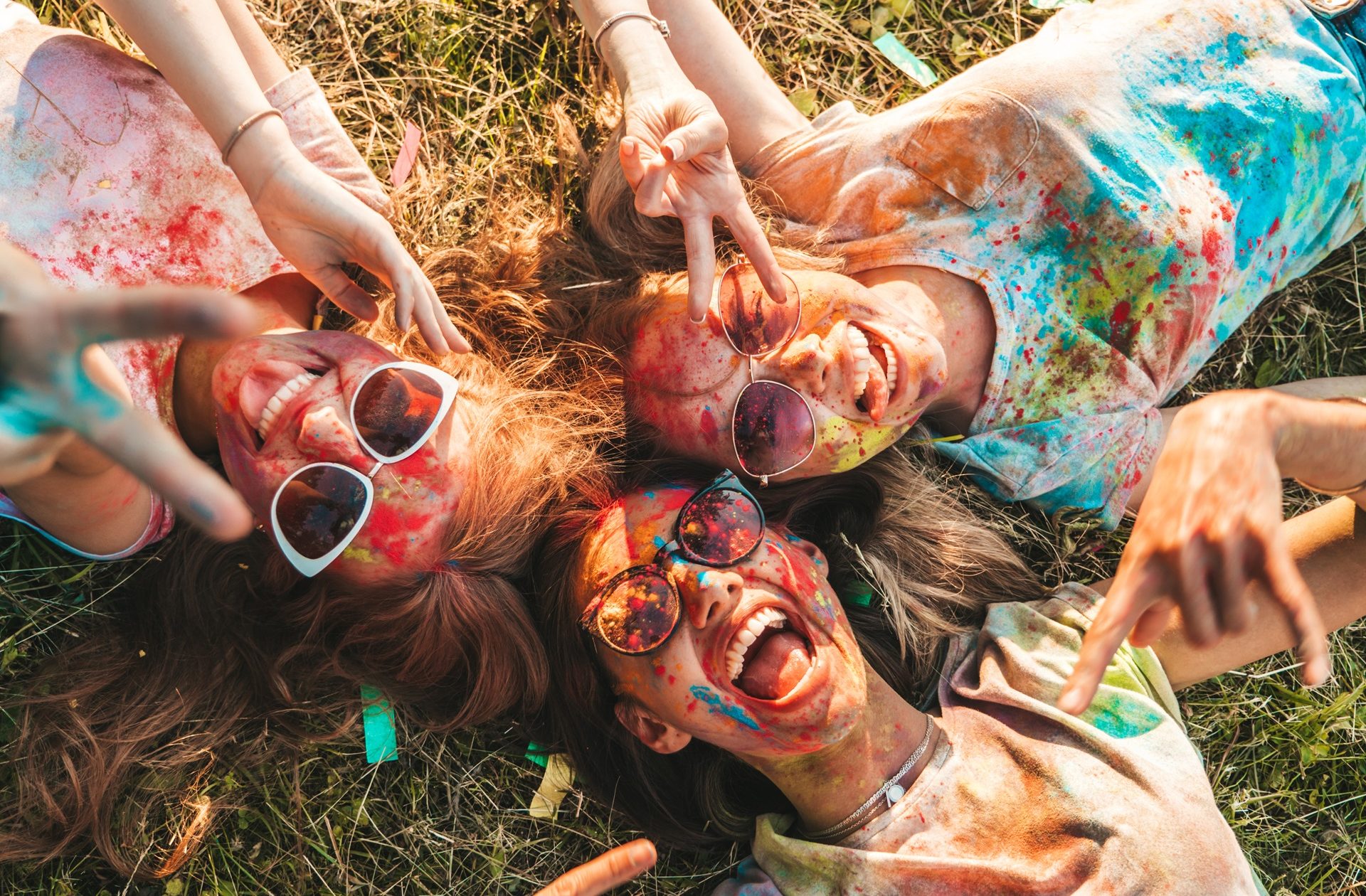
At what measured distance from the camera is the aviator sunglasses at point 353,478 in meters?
2.61

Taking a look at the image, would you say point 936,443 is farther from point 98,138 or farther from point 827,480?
point 98,138

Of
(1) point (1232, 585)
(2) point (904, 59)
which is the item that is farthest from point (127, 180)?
(1) point (1232, 585)

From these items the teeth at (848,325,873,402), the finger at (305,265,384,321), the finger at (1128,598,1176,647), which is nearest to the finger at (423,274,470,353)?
the finger at (305,265,384,321)

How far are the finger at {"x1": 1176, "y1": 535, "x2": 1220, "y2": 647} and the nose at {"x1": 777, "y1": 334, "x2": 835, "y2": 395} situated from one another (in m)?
1.30

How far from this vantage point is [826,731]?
2768 mm

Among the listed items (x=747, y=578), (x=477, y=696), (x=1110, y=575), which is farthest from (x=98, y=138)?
(x=1110, y=575)

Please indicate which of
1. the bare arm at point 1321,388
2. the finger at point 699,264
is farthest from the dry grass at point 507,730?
the finger at point 699,264

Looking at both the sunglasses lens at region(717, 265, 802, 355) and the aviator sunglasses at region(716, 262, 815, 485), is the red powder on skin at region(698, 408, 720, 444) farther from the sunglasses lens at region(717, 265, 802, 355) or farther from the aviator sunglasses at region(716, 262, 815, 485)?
the sunglasses lens at region(717, 265, 802, 355)

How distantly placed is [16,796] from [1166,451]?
4.08m

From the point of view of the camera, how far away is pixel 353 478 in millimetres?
2604

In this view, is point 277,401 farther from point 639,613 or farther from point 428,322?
point 639,613

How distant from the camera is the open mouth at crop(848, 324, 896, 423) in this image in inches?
115

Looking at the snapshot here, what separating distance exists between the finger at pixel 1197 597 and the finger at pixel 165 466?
1.84 meters

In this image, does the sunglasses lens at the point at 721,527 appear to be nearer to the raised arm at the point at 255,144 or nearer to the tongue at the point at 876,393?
the tongue at the point at 876,393
